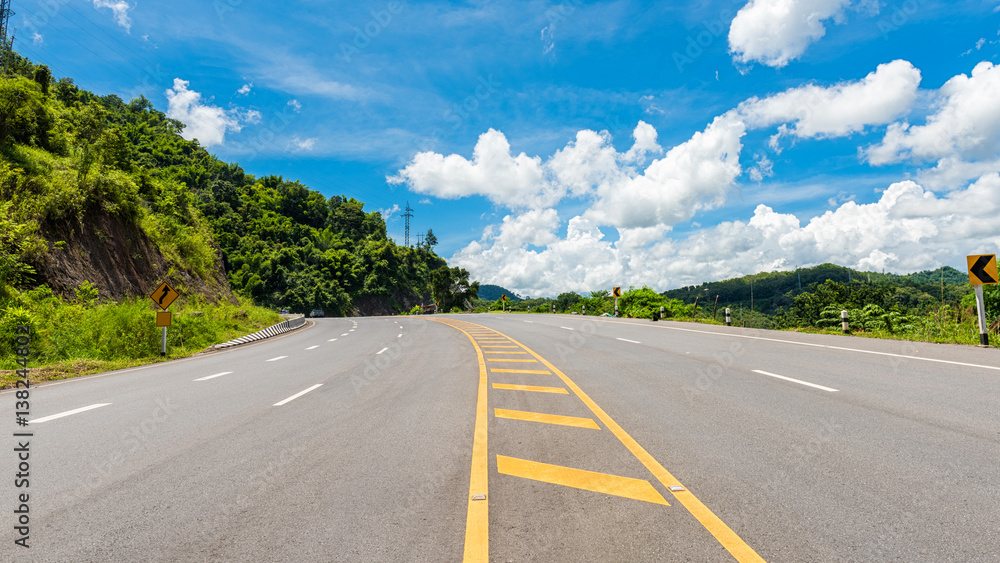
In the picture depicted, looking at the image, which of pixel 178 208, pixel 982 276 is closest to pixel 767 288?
pixel 982 276

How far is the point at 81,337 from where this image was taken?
13.8 metres

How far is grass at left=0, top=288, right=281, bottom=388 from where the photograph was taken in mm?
11648

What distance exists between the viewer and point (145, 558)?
8.73ft

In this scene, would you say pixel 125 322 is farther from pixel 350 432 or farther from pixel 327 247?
pixel 327 247

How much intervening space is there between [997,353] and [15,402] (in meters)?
19.9

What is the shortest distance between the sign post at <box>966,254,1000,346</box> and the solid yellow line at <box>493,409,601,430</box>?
13.2 meters

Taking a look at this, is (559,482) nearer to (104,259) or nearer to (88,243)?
(88,243)

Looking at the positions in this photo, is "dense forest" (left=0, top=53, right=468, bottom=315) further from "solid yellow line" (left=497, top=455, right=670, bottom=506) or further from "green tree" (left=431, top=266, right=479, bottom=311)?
"solid yellow line" (left=497, top=455, right=670, bottom=506)

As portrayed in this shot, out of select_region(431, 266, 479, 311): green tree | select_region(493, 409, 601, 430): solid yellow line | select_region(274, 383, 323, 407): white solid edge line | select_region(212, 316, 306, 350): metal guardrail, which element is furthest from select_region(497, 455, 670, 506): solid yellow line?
select_region(431, 266, 479, 311): green tree

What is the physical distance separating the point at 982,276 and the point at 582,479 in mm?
15107

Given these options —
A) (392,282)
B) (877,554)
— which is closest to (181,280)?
(877,554)

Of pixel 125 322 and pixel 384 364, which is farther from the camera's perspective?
pixel 125 322

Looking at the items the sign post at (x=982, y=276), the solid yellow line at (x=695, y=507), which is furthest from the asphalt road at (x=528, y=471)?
the sign post at (x=982, y=276)

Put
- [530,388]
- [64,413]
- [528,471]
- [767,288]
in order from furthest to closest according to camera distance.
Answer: [767,288] → [530,388] → [64,413] → [528,471]
